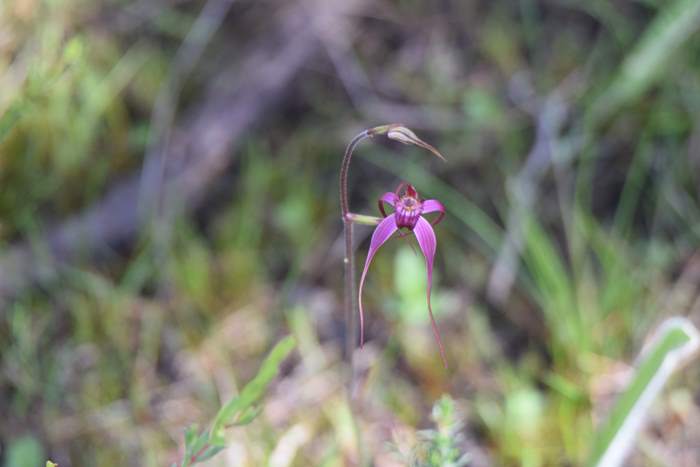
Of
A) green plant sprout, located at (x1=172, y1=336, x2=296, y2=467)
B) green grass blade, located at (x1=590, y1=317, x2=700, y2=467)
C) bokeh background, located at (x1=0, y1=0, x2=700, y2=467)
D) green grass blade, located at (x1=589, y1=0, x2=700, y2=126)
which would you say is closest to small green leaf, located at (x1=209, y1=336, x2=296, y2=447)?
green plant sprout, located at (x1=172, y1=336, x2=296, y2=467)

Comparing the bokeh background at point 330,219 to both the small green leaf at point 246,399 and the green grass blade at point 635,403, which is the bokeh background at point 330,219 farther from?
the small green leaf at point 246,399

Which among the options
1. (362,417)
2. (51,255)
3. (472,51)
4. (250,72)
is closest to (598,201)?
(472,51)

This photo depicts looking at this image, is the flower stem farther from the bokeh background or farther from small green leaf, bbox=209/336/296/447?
the bokeh background

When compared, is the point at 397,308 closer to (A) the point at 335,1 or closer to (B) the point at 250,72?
(B) the point at 250,72

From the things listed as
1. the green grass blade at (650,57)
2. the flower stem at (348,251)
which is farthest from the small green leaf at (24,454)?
the green grass blade at (650,57)

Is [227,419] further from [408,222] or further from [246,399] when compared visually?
[408,222]
